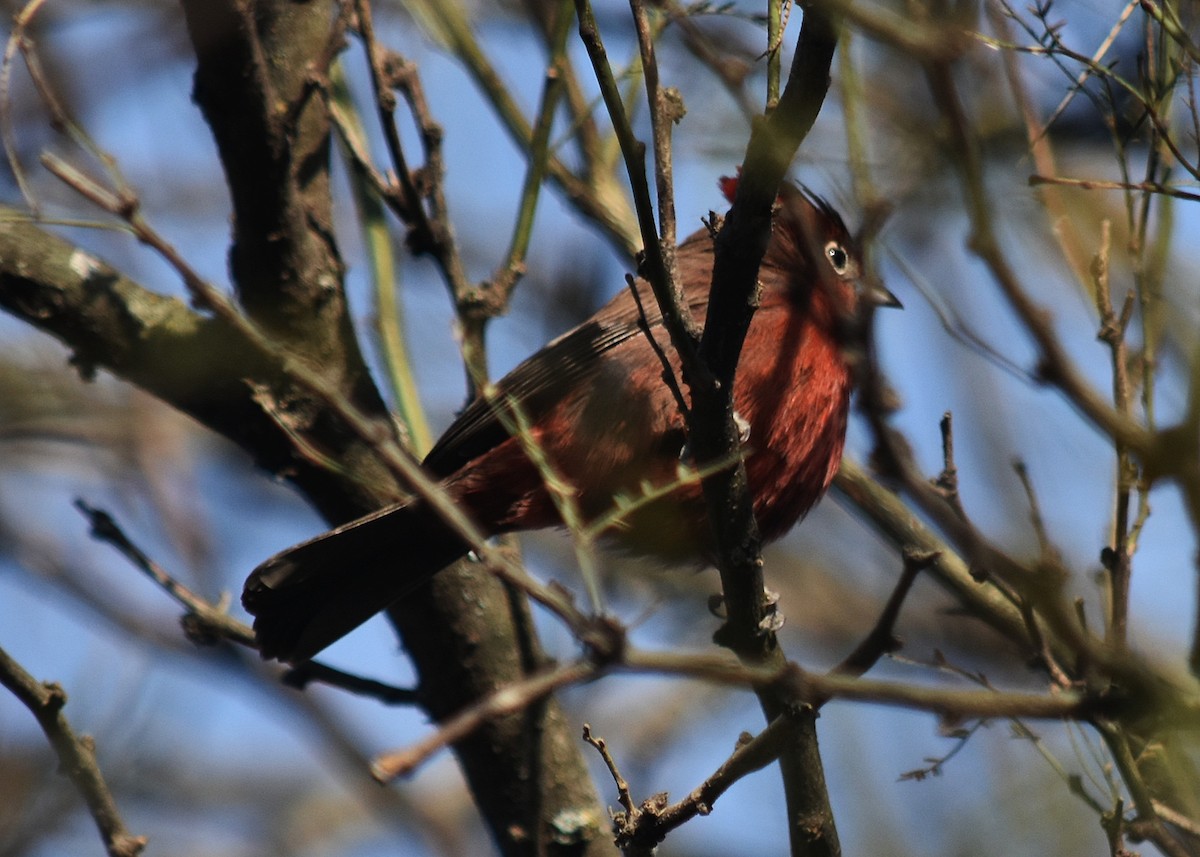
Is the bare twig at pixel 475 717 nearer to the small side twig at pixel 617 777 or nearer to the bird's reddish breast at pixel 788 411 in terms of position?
the small side twig at pixel 617 777

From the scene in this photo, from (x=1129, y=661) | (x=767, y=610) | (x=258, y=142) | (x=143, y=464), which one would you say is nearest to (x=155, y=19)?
(x=143, y=464)

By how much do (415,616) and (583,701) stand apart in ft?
8.54

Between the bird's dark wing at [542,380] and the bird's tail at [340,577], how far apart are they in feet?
0.96

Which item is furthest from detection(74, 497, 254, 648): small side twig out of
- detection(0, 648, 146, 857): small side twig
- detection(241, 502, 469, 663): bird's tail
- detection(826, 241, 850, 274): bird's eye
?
detection(826, 241, 850, 274): bird's eye

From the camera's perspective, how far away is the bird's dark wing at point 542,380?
465 centimetres

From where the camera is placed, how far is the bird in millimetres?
4477

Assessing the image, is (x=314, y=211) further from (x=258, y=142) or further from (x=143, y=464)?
(x=143, y=464)

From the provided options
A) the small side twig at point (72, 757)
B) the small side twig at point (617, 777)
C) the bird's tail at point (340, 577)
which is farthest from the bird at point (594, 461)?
the small side twig at point (617, 777)

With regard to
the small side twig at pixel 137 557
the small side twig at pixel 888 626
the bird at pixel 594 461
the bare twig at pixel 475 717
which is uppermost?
Answer: the bird at pixel 594 461

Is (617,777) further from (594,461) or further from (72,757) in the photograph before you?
(594,461)

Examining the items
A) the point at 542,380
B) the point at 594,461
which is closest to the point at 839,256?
the point at 542,380

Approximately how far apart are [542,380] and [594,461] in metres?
0.44

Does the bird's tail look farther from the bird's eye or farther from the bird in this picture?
→ the bird's eye

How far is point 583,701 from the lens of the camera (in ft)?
23.1
